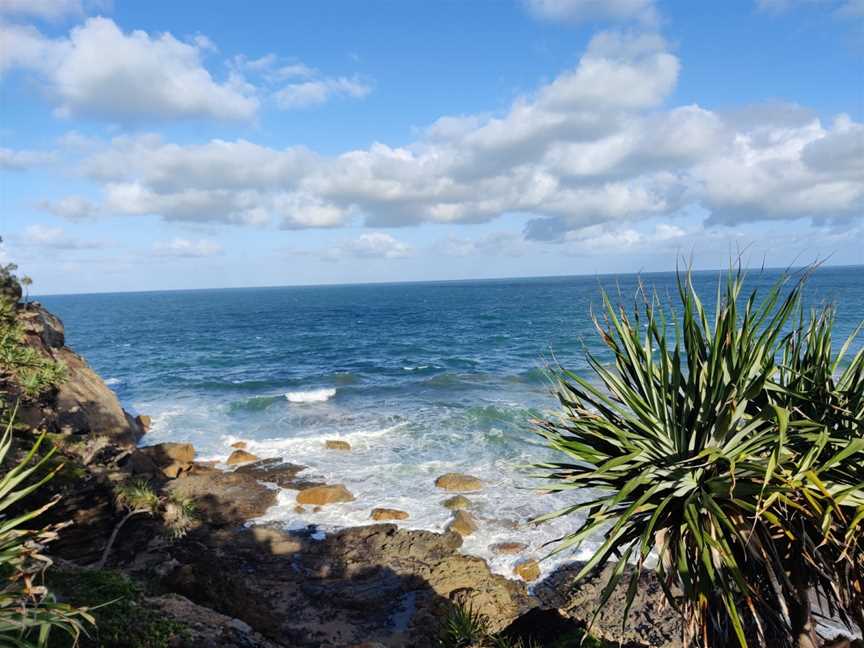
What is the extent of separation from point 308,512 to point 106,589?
1087cm

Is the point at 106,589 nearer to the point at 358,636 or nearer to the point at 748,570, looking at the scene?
the point at 358,636

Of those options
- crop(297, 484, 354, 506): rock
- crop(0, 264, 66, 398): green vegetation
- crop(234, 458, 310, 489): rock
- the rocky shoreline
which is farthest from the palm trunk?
crop(234, 458, 310, 489): rock

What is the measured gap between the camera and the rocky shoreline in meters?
12.1

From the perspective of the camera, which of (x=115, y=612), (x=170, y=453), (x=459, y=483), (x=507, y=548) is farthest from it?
(x=170, y=453)

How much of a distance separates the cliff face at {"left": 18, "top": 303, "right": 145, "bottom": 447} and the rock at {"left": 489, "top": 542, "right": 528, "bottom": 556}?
48.9 ft

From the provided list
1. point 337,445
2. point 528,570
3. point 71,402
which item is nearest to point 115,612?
point 528,570

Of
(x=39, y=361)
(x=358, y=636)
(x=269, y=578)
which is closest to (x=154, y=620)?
(x=358, y=636)

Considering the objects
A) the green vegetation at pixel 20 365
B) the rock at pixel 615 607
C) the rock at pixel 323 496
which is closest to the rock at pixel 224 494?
the rock at pixel 323 496

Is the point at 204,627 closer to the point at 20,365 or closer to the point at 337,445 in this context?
the point at 20,365

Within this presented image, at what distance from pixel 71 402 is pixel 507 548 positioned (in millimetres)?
18508

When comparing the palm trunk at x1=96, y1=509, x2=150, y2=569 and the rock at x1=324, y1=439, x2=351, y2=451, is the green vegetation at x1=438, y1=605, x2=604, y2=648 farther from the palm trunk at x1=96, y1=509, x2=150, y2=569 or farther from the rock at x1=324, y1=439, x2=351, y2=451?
the rock at x1=324, y1=439, x2=351, y2=451

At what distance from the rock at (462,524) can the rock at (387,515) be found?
1.82m

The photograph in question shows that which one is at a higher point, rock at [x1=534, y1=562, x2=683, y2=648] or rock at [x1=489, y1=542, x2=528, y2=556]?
rock at [x1=534, y1=562, x2=683, y2=648]

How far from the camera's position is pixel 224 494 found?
71.8 feet
